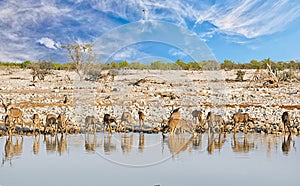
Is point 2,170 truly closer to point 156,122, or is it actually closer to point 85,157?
point 85,157

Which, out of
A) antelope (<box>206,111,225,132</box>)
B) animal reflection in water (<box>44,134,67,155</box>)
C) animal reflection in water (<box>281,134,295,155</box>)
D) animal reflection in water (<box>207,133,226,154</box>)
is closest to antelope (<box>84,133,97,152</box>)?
animal reflection in water (<box>44,134,67,155</box>)

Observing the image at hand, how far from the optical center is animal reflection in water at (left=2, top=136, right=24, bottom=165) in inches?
477

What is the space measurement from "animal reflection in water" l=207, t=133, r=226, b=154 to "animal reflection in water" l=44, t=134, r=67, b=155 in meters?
4.17

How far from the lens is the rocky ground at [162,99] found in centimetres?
2011

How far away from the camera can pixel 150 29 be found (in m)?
14.6

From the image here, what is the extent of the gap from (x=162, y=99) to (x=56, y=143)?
1231cm

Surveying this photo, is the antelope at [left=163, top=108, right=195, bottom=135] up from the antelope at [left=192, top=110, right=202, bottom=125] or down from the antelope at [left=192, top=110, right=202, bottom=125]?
down

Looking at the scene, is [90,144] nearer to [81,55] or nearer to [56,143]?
[56,143]

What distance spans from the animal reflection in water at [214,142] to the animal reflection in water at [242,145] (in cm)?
38

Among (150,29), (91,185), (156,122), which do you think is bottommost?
(91,185)

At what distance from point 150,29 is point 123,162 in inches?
191

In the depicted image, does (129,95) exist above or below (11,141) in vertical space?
above

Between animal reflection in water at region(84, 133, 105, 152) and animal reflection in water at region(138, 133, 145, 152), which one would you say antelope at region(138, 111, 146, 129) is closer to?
animal reflection in water at region(138, 133, 145, 152)

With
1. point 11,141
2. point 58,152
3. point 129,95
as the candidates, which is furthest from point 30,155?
point 129,95
